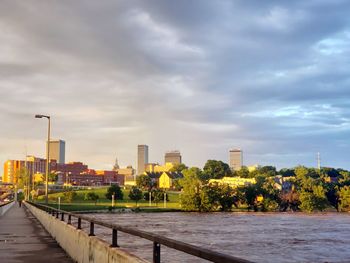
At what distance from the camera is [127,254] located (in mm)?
7875

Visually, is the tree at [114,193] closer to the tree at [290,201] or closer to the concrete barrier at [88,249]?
the tree at [290,201]

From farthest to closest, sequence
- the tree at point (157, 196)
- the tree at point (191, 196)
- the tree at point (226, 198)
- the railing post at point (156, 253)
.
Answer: the tree at point (157, 196)
the tree at point (226, 198)
the tree at point (191, 196)
the railing post at point (156, 253)

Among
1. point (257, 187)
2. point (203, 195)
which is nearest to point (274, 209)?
point (257, 187)

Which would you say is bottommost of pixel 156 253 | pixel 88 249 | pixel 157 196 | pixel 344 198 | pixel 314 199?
pixel 314 199

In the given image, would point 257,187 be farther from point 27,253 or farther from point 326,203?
point 27,253

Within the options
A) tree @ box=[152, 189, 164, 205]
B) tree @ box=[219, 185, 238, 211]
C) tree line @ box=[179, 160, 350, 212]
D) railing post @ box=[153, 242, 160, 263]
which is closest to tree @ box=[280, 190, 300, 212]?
tree line @ box=[179, 160, 350, 212]

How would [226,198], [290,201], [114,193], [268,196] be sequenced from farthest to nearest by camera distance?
[114,193] < [290,201] < [268,196] < [226,198]

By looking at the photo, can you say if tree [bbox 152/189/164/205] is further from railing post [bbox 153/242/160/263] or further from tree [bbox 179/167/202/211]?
railing post [bbox 153/242/160/263]

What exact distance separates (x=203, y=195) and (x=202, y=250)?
523 feet

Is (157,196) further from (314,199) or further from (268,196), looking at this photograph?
(314,199)

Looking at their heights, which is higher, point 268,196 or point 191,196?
point 191,196

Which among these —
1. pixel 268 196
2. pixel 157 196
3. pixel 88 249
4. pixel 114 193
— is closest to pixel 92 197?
pixel 114 193

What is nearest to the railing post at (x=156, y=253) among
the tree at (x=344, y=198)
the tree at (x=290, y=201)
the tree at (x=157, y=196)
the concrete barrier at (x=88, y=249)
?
the concrete barrier at (x=88, y=249)

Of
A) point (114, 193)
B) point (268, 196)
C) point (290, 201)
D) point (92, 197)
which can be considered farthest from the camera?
point (114, 193)
